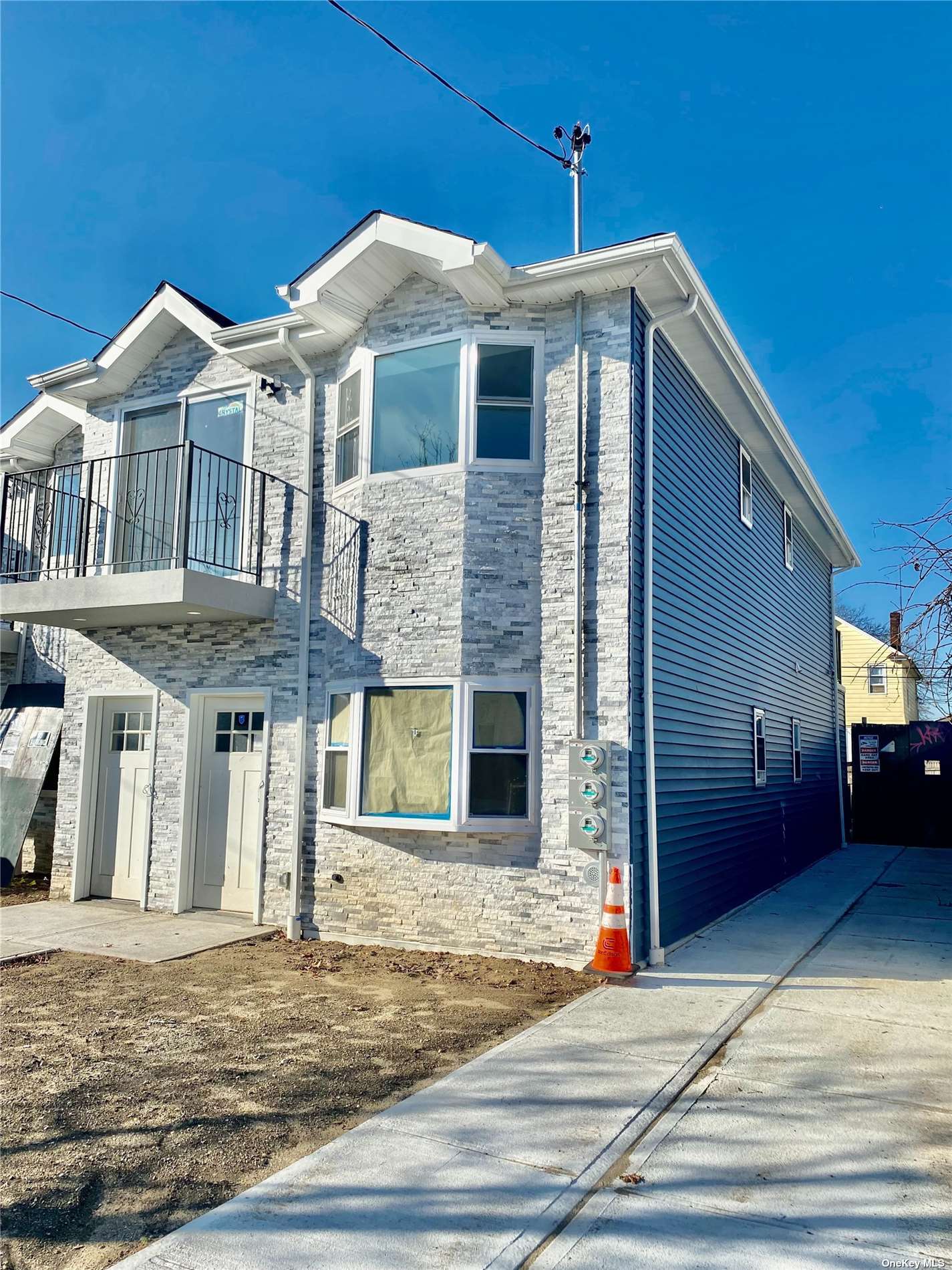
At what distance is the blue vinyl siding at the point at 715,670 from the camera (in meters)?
8.38

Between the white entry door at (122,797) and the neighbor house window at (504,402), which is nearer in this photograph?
the neighbor house window at (504,402)

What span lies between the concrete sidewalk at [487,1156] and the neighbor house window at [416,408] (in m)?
4.77

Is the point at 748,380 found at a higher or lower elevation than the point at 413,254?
lower

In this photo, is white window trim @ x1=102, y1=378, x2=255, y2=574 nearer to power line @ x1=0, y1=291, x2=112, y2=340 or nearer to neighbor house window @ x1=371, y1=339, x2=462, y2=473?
power line @ x1=0, y1=291, x2=112, y2=340

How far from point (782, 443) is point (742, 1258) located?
10.3 metres

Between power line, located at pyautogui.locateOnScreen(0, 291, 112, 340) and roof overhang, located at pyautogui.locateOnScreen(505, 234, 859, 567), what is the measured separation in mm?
4836

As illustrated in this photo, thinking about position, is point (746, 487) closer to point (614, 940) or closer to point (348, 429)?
point (348, 429)

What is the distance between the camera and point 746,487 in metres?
11.6

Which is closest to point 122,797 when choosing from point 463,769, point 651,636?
point 463,769

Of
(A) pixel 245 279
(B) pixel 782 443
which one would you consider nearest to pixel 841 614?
(B) pixel 782 443

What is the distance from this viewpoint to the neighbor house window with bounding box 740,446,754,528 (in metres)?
11.5

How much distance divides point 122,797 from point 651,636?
614 cm

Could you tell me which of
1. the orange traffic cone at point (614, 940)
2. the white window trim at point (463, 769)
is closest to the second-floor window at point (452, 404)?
the white window trim at point (463, 769)

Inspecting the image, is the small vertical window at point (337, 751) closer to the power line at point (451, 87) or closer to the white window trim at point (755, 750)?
the power line at point (451, 87)
